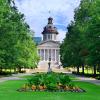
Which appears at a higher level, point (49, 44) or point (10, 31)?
point (49, 44)

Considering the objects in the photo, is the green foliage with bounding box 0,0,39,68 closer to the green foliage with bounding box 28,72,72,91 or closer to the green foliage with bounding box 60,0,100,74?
the green foliage with bounding box 60,0,100,74

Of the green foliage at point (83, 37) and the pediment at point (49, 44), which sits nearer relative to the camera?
the green foliage at point (83, 37)

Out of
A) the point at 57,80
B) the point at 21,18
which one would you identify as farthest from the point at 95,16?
the point at 57,80

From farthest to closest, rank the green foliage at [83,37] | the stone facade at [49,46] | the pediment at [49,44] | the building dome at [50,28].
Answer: the building dome at [50,28]
the stone facade at [49,46]
the pediment at [49,44]
the green foliage at [83,37]

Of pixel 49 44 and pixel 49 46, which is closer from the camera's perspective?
pixel 49 44

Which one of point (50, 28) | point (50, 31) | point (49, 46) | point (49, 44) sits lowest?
point (49, 46)

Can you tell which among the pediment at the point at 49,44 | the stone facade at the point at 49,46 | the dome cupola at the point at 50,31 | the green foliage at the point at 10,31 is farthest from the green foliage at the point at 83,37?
the dome cupola at the point at 50,31

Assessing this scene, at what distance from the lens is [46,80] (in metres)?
28.3

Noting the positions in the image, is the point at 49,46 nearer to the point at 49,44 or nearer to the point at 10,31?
the point at 49,44

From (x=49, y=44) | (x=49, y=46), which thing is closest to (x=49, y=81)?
(x=49, y=44)

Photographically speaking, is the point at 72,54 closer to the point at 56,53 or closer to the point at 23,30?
the point at 23,30

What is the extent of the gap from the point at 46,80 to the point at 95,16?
21471 millimetres

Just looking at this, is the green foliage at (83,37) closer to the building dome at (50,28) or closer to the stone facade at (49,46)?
the stone facade at (49,46)

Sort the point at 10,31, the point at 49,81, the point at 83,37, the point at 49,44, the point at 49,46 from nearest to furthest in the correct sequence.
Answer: the point at 49,81
the point at 10,31
the point at 83,37
the point at 49,44
the point at 49,46
